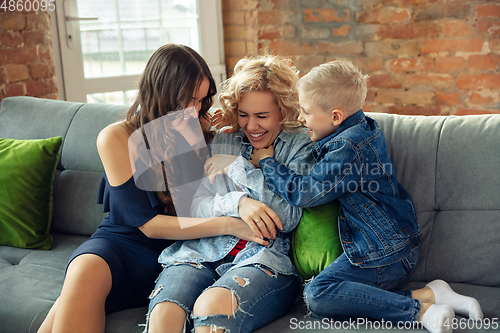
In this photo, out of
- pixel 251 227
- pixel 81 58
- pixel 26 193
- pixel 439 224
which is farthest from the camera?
pixel 81 58

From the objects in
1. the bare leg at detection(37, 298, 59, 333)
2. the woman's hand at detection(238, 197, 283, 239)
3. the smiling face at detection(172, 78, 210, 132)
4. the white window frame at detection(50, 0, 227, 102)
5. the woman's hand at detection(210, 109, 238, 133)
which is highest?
the white window frame at detection(50, 0, 227, 102)

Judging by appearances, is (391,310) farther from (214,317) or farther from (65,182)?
(65,182)

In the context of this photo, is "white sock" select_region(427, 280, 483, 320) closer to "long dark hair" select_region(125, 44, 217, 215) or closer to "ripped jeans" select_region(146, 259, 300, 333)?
"ripped jeans" select_region(146, 259, 300, 333)

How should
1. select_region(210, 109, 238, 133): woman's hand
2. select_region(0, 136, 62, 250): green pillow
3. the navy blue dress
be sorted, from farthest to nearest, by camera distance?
1. select_region(0, 136, 62, 250): green pillow
2. select_region(210, 109, 238, 133): woman's hand
3. the navy blue dress

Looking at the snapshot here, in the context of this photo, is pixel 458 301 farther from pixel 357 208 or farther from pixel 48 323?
pixel 48 323

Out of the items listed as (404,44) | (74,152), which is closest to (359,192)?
(74,152)

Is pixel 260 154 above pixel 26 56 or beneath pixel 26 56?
beneath

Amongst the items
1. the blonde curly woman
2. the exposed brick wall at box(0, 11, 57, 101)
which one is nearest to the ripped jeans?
the blonde curly woman

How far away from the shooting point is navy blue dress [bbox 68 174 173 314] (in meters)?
1.38

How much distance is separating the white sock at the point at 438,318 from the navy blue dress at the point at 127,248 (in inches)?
31.6

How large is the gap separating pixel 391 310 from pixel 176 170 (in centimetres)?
78

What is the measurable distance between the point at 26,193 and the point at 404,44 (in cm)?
210

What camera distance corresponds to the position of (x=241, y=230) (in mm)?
1380

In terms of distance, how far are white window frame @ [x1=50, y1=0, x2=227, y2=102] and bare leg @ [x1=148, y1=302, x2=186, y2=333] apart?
1514mm
